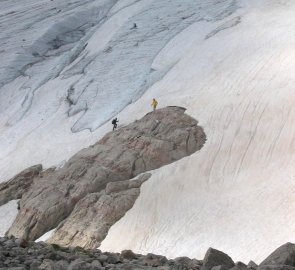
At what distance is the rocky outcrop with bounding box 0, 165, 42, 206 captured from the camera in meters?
33.3

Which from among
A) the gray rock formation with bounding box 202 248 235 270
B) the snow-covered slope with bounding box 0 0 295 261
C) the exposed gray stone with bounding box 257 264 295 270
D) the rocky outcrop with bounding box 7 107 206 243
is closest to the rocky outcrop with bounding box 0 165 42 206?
the snow-covered slope with bounding box 0 0 295 261

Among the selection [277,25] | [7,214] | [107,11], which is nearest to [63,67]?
[107,11]

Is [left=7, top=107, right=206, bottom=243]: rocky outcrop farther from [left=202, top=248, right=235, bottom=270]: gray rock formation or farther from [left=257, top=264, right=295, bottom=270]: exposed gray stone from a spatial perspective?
[left=257, top=264, right=295, bottom=270]: exposed gray stone

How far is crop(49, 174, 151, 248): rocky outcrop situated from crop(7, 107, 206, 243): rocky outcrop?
128 millimetres

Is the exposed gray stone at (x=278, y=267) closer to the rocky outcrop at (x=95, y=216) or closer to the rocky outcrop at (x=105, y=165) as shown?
the rocky outcrop at (x=95, y=216)

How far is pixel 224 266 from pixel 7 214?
2292 centimetres

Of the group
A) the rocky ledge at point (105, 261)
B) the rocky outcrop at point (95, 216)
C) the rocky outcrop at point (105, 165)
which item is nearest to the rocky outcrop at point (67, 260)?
the rocky ledge at point (105, 261)

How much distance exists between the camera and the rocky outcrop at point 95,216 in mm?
26297

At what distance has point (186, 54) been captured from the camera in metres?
43.0

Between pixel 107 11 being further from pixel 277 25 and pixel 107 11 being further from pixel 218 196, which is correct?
pixel 218 196

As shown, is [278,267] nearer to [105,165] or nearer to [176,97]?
[105,165]

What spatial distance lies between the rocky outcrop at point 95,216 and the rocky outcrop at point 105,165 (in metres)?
0.13

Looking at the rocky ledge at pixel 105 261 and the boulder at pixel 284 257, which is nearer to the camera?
the rocky ledge at pixel 105 261

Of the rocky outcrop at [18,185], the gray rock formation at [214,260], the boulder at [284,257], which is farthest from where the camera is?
the rocky outcrop at [18,185]
